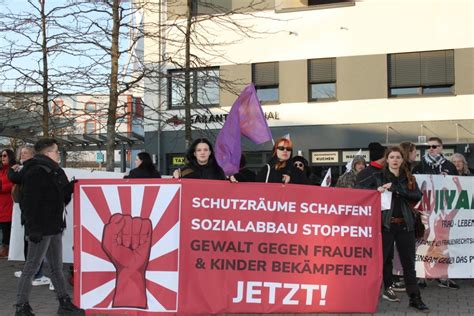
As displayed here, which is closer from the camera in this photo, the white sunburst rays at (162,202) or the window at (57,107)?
the white sunburst rays at (162,202)

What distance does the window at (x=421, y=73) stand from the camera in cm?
1936

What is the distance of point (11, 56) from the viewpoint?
10.9 m

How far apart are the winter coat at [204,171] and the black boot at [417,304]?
2519 mm

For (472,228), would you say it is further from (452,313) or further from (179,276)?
(179,276)

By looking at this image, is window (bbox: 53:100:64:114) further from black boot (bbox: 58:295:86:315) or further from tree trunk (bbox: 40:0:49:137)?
black boot (bbox: 58:295:86:315)

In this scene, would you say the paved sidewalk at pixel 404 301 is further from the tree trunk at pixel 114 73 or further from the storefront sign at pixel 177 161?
the storefront sign at pixel 177 161

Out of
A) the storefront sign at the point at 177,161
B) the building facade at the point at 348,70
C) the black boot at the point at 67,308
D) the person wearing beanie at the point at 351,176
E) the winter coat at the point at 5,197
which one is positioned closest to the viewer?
the black boot at the point at 67,308

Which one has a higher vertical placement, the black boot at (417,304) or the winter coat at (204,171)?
the winter coat at (204,171)

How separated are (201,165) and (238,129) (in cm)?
58

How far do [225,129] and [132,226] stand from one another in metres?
1.49

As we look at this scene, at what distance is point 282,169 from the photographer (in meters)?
6.49

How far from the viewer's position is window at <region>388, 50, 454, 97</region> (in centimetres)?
1936

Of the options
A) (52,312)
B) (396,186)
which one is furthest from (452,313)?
(52,312)

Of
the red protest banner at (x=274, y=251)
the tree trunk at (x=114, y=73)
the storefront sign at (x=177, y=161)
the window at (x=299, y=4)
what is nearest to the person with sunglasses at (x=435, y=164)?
the red protest banner at (x=274, y=251)
